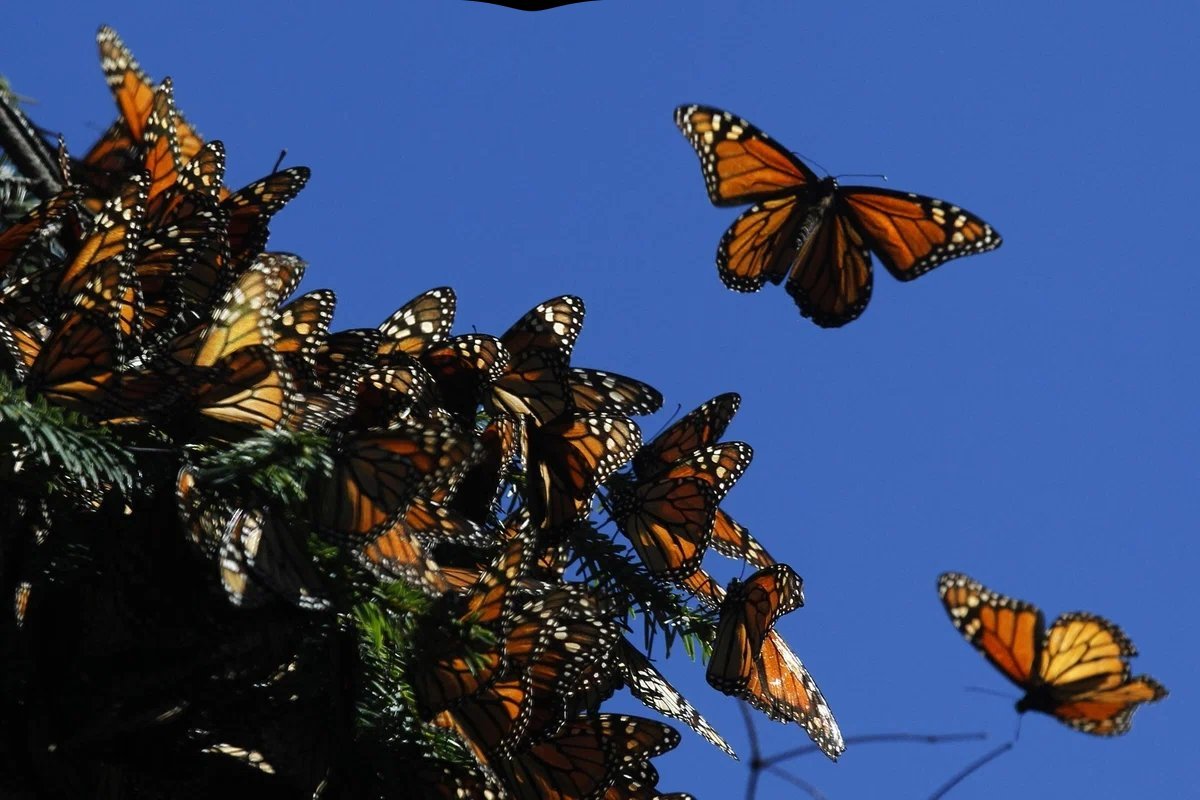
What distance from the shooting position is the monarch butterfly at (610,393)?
1768 mm

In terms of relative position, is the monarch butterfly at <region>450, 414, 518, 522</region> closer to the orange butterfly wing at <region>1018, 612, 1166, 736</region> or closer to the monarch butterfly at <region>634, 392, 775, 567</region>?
the monarch butterfly at <region>634, 392, 775, 567</region>

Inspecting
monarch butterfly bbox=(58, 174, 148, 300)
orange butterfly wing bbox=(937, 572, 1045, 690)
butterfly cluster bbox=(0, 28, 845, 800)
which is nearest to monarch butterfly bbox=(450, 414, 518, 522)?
butterfly cluster bbox=(0, 28, 845, 800)

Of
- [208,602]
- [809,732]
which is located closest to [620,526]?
[809,732]

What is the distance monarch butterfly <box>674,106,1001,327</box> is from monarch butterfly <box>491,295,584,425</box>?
55 cm

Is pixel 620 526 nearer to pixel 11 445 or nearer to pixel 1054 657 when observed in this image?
pixel 1054 657

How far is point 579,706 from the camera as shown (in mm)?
1361

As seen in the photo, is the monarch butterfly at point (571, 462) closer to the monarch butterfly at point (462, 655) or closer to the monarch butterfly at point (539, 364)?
the monarch butterfly at point (539, 364)

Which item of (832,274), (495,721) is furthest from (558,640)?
(832,274)

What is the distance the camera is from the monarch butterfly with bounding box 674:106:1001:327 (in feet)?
7.24

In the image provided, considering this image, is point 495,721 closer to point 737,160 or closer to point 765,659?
point 765,659

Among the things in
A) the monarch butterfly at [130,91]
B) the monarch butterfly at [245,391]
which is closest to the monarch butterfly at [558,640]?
the monarch butterfly at [245,391]

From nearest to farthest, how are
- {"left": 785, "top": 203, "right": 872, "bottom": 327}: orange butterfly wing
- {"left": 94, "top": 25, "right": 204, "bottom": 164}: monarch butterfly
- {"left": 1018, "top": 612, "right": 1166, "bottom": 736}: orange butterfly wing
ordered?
{"left": 1018, "top": 612, "right": 1166, "bottom": 736}: orange butterfly wing
{"left": 94, "top": 25, "right": 204, "bottom": 164}: monarch butterfly
{"left": 785, "top": 203, "right": 872, "bottom": 327}: orange butterfly wing

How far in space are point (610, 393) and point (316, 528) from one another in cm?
69

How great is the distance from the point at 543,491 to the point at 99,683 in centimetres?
54
